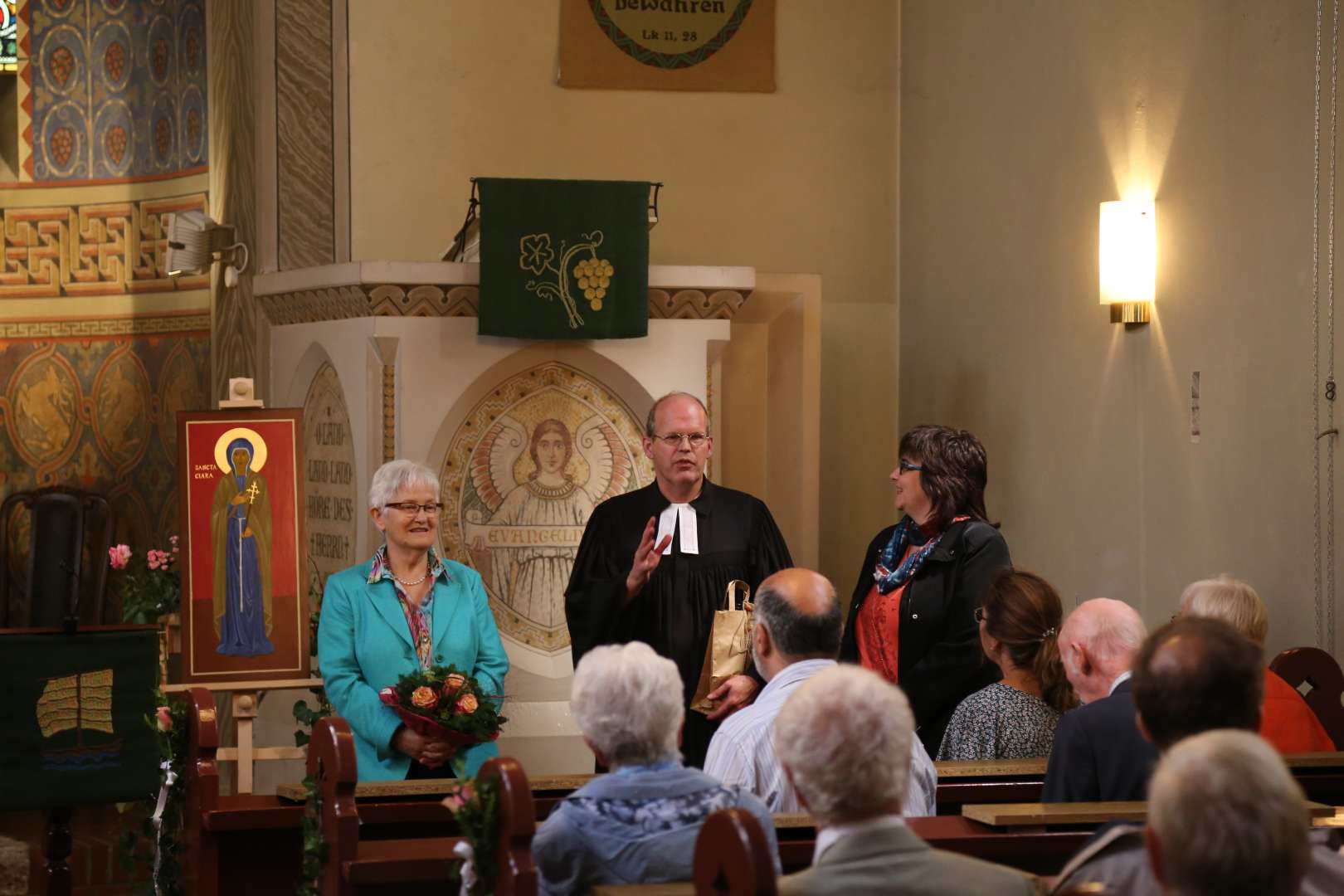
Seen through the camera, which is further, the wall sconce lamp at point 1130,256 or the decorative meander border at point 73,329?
the decorative meander border at point 73,329

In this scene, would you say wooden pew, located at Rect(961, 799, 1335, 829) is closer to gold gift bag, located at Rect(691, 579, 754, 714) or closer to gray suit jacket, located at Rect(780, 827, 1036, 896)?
gray suit jacket, located at Rect(780, 827, 1036, 896)

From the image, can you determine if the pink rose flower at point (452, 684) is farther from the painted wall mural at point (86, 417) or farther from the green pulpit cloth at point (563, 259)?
the painted wall mural at point (86, 417)

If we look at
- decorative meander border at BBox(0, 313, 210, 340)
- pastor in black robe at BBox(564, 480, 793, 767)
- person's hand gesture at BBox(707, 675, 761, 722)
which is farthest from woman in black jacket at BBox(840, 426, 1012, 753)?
decorative meander border at BBox(0, 313, 210, 340)

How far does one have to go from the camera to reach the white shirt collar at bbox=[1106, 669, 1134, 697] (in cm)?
332

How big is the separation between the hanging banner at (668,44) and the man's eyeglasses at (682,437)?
3.25m

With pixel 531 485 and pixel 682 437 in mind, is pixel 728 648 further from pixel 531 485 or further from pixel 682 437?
pixel 531 485

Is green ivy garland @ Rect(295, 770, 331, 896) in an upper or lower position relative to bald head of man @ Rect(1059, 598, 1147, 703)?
lower

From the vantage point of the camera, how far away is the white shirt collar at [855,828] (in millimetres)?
2289

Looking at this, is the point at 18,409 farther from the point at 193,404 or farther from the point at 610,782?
the point at 610,782

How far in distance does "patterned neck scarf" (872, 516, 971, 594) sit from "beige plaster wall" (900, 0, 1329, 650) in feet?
3.40

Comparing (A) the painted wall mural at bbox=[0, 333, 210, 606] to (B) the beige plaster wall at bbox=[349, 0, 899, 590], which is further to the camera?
(A) the painted wall mural at bbox=[0, 333, 210, 606]

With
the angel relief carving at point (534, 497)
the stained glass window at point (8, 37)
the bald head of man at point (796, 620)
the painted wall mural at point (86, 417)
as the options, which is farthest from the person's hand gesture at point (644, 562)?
the stained glass window at point (8, 37)

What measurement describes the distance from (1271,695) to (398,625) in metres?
2.15

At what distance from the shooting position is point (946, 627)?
464 cm
